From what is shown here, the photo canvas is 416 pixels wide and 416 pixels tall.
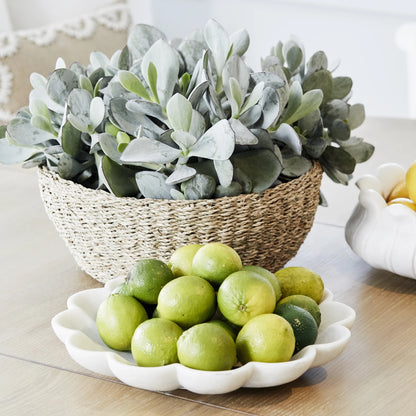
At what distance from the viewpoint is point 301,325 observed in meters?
0.80

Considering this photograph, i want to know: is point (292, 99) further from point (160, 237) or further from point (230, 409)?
point (230, 409)

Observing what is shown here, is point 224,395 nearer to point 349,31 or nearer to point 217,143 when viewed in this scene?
point 217,143

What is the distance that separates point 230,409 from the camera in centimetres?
77

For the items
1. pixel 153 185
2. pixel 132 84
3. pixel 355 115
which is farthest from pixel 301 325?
pixel 355 115

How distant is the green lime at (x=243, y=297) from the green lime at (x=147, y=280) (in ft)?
0.25

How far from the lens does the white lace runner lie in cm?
257

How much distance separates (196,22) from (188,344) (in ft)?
10.8

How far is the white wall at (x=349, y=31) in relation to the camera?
10.4 ft

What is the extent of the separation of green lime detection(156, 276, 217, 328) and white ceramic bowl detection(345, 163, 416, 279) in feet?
1.09

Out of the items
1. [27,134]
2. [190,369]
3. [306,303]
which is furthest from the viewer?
[27,134]

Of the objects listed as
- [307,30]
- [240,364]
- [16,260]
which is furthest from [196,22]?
[240,364]

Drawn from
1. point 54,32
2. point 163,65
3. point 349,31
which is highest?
point 163,65

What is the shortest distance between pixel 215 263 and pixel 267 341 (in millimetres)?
115

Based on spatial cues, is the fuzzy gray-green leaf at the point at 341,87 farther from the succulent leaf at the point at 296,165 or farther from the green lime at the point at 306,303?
the green lime at the point at 306,303
